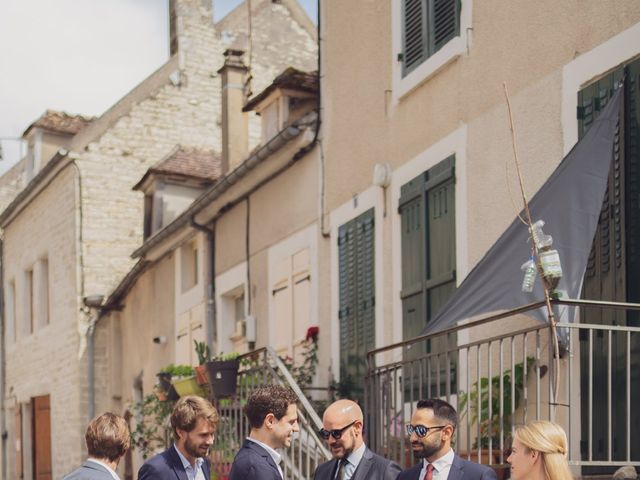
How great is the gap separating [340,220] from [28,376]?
49.3ft

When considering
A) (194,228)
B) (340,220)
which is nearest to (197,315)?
(194,228)

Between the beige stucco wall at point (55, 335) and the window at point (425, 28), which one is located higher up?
the window at point (425, 28)

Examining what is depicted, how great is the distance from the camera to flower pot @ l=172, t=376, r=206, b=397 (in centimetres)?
1405

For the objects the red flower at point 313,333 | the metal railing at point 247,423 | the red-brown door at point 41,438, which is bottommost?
the red-brown door at point 41,438

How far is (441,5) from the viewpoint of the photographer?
11172mm

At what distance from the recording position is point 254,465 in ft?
20.7

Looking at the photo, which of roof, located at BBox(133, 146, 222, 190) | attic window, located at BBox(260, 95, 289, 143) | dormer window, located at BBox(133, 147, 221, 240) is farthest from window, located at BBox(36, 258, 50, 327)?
attic window, located at BBox(260, 95, 289, 143)

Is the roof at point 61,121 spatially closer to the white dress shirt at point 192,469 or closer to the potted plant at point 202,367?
the potted plant at point 202,367

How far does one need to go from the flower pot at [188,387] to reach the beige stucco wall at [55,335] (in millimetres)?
8689

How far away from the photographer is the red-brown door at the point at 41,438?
A: 25.7 metres

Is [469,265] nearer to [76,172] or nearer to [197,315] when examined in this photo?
[197,315]

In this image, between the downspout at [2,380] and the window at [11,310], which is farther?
the downspout at [2,380]

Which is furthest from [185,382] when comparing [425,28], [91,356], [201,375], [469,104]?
[91,356]

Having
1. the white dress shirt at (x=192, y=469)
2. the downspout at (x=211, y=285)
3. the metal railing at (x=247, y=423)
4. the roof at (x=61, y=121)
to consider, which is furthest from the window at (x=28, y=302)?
the white dress shirt at (x=192, y=469)
